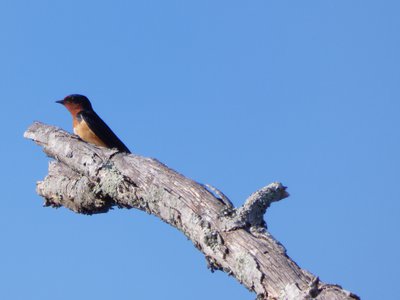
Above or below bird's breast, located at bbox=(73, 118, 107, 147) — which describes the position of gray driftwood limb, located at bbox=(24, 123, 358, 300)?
below

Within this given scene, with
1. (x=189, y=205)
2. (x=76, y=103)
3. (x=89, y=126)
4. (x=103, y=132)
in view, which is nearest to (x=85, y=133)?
(x=89, y=126)

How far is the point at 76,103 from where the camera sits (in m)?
15.4

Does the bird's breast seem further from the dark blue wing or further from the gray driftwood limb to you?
the gray driftwood limb

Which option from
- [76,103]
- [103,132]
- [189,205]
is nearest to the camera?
[189,205]

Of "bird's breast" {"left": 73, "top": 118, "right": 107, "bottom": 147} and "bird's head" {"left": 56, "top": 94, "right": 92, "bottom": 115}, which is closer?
"bird's breast" {"left": 73, "top": 118, "right": 107, "bottom": 147}

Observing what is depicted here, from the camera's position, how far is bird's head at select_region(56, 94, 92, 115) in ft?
50.2

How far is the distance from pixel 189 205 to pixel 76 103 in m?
9.04

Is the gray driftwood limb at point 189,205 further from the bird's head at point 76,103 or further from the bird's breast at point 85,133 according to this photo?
the bird's head at point 76,103

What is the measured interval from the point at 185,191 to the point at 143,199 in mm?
692

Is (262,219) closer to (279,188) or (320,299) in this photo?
(279,188)

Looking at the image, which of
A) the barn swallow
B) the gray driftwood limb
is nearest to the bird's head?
the barn swallow

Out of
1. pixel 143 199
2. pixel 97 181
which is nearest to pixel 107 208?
pixel 97 181

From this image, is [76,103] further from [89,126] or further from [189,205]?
[189,205]

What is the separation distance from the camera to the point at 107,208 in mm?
8547
